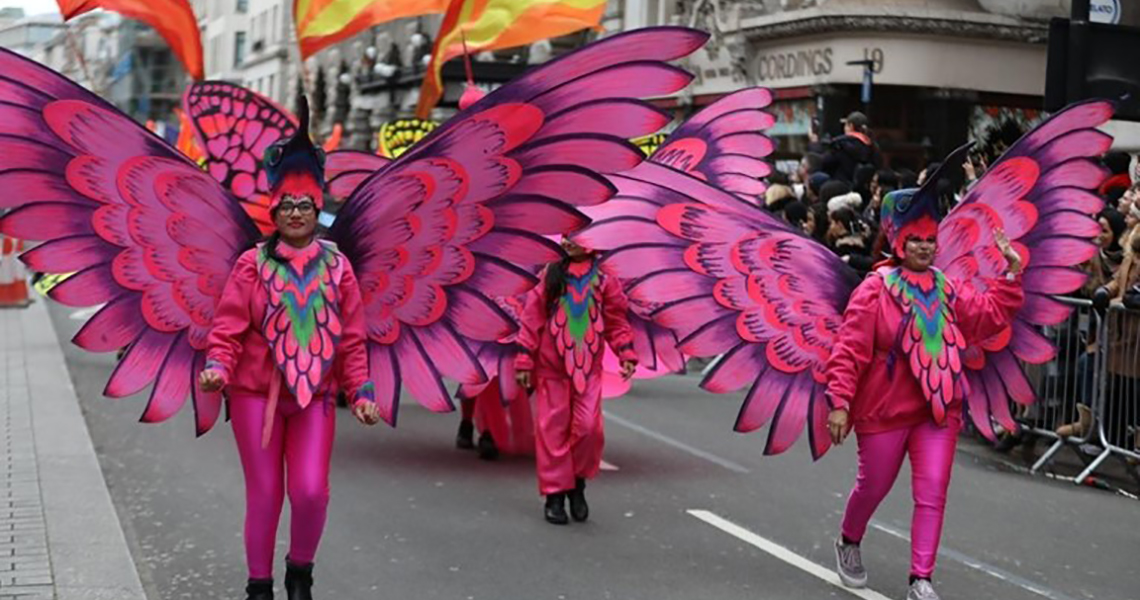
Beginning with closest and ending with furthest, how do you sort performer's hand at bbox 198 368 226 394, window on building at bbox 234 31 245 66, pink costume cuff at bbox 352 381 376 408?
performer's hand at bbox 198 368 226 394
pink costume cuff at bbox 352 381 376 408
window on building at bbox 234 31 245 66

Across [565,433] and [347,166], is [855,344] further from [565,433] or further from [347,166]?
[347,166]

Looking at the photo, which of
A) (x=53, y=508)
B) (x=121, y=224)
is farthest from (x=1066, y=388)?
(x=121, y=224)

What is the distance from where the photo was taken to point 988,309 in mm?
6629

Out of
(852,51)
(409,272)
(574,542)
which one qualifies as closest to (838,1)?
(852,51)

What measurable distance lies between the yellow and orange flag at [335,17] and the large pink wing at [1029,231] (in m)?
7.05

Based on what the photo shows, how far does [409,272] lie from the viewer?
6.12 meters

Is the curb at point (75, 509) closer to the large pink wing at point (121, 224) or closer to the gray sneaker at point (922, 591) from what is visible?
the large pink wing at point (121, 224)

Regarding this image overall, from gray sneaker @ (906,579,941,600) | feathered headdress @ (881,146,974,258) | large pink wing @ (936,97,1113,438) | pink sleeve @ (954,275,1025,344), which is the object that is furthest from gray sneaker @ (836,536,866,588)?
feathered headdress @ (881,146,974,258)

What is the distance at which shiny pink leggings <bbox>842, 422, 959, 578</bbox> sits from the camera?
260 inches

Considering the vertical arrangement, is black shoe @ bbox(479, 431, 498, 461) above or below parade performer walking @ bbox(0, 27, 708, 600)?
below

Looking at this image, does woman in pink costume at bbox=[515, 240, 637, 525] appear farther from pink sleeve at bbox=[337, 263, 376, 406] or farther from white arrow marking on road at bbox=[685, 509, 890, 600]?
pink sleeve at bbox=[337, 263, 376, 406]

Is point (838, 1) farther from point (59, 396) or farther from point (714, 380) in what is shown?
point (714, 380)

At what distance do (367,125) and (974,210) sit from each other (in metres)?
44.3

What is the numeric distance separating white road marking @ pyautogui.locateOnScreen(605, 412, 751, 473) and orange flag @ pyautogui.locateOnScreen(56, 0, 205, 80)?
157 inches
